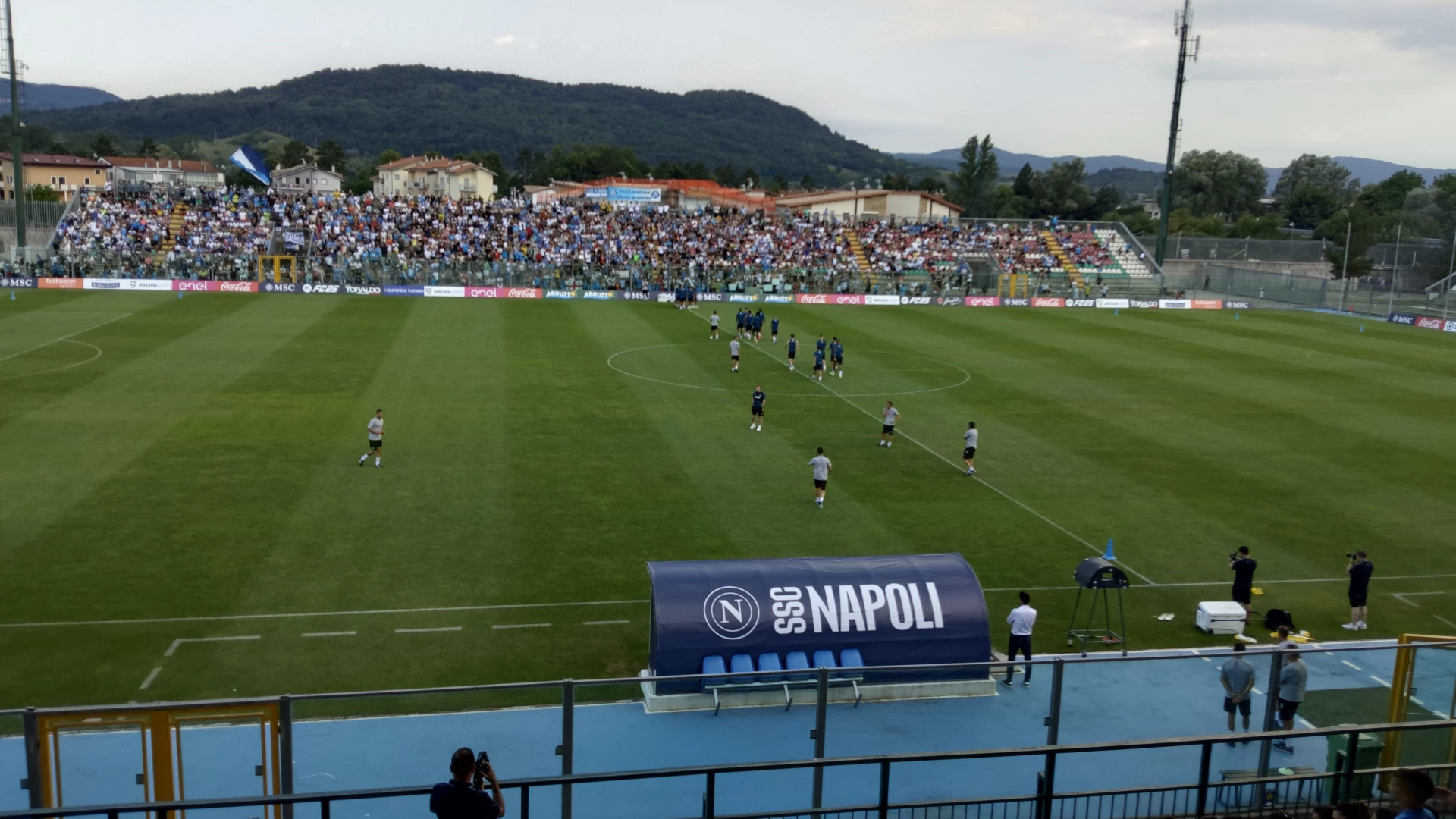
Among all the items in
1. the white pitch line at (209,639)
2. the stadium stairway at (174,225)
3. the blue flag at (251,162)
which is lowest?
the white pitch line at (209,639)

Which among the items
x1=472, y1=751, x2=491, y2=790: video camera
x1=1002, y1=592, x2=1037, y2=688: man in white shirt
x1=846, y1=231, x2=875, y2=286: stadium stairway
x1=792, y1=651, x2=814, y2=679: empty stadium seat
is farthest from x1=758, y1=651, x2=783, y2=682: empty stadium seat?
x1=846, y1=231, x2=875, y2=286: stadium stairway

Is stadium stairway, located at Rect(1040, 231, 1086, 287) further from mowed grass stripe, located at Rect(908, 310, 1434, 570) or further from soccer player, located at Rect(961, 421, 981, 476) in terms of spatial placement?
soccer player, located at Rect(961, 421, 981, 476)

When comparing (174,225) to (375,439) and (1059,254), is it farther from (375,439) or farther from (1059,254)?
(1059,254)

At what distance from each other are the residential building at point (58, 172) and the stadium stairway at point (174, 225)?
82010 mm

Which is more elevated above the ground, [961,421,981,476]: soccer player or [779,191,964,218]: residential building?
[779,191,964,218]: residential building

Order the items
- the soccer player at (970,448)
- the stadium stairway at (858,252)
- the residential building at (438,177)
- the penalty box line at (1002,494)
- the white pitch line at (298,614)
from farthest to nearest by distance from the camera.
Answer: the residential building at (438,177)
the stadium stairway at (858,252)
the soccer player at (970,448)
the penalty box line at (1002,494)
the white pitch line at (298,614)

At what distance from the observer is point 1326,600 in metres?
17.5

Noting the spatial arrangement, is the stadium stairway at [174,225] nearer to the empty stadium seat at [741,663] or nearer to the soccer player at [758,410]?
the soccer player at [758,410]

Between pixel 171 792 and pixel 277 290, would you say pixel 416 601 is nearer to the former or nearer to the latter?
pixel 171 792

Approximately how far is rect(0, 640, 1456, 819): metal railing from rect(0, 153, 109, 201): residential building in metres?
149

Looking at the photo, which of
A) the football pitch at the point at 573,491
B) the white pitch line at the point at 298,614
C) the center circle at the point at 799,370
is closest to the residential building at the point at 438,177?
the center circle at the point at 799,370

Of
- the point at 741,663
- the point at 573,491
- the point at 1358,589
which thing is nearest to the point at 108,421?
the point at 573,491

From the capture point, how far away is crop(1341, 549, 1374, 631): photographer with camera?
629 inches

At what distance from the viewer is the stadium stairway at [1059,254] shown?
7194 cm
